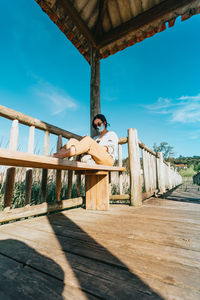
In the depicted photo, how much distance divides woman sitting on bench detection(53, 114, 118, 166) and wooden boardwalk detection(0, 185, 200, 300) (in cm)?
65

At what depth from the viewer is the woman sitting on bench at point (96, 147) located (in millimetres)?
1434

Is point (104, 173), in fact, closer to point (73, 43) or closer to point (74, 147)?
point (74, 147)

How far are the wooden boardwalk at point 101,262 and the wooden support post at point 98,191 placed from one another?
766 millimetres

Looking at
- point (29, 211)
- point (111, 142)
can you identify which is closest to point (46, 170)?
point (29, 211)

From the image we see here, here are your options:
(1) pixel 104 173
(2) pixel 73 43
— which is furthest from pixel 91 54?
(1) pixel 104 173

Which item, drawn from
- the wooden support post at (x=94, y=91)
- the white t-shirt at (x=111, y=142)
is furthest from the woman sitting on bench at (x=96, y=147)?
the wooden support post at (x=94, y=91)

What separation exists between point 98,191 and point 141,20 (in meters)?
2.84

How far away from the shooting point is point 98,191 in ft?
6.89

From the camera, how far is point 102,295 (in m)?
0.51

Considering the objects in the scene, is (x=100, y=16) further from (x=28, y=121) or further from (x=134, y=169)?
(x=134, y=169)

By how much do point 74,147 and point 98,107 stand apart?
145cm

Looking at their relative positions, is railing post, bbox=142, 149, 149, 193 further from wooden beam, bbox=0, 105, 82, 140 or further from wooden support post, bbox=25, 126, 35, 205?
wooden support post, bbox=25, 126, 35, 205

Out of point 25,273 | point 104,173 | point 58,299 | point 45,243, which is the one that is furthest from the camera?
point 104,173

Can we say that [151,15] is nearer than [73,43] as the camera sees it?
Yes
